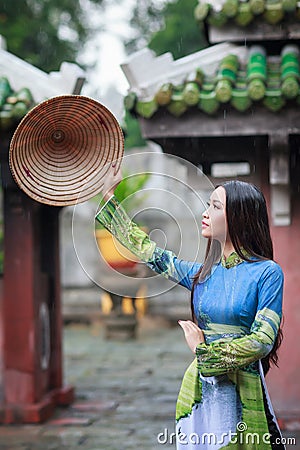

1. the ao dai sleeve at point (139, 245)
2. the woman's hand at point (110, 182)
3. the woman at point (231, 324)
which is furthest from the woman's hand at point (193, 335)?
the woman's hand at point (110, 182)

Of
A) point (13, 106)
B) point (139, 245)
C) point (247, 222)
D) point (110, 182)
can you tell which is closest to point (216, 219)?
point (247, 222)

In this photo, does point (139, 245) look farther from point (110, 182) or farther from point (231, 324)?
point (231, 324)

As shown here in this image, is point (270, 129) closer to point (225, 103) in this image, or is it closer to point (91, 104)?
point (225, 103)

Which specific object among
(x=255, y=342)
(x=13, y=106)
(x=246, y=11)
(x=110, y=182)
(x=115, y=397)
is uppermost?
(x=246, y=11)

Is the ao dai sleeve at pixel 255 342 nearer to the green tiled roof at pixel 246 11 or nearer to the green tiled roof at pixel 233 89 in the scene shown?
the green tiled roof at pixel 233 89

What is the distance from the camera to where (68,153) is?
10.4 ft

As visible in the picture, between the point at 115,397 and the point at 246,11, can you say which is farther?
the point at 115,397

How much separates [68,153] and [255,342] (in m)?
1.08

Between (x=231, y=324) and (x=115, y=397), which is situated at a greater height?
(x=231, y=324)

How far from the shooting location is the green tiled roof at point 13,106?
233 inches

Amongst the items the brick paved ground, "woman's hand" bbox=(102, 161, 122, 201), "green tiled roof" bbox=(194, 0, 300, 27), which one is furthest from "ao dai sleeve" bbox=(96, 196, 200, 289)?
"green tiled roof" bbox=(194, 0, 300, 27)

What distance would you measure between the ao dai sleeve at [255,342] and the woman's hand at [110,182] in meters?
0.72

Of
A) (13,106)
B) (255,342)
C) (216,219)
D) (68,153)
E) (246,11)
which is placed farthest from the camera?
(246,11)

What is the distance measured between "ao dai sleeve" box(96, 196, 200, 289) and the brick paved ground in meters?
2.83
